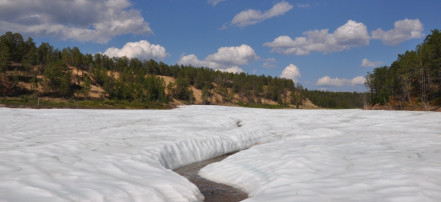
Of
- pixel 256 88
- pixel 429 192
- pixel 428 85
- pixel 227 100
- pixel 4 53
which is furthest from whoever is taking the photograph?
pixel 256 88

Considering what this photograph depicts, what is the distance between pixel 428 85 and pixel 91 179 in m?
94.4

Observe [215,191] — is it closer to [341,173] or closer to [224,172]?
[224,172]

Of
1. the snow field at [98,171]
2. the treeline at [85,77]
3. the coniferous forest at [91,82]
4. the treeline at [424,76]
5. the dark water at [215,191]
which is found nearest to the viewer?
the snow field at [98,171]

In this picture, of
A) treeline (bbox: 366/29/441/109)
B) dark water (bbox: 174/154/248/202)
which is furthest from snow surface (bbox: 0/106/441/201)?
treeline (bbox: 366/29/441/109)

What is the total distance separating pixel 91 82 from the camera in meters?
129

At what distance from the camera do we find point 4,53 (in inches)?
3994

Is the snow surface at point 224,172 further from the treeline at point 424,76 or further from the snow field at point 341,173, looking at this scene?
the treeline at point 424,76

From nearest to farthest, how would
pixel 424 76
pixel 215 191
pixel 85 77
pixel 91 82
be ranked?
pixel 215 191 < pixel 424 76 < pixel 85 77 < pixel 91 82

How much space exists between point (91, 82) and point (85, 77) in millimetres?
13944

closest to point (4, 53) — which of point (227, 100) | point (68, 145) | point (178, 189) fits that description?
point (227, 100)

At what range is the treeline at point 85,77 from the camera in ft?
322

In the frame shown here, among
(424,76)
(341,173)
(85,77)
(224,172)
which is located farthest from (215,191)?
(85,77)

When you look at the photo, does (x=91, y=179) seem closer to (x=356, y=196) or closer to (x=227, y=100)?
(x=356, y=196)

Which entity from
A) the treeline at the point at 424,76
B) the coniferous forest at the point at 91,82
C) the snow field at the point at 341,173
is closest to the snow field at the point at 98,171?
the snow field at the point at 341,173
